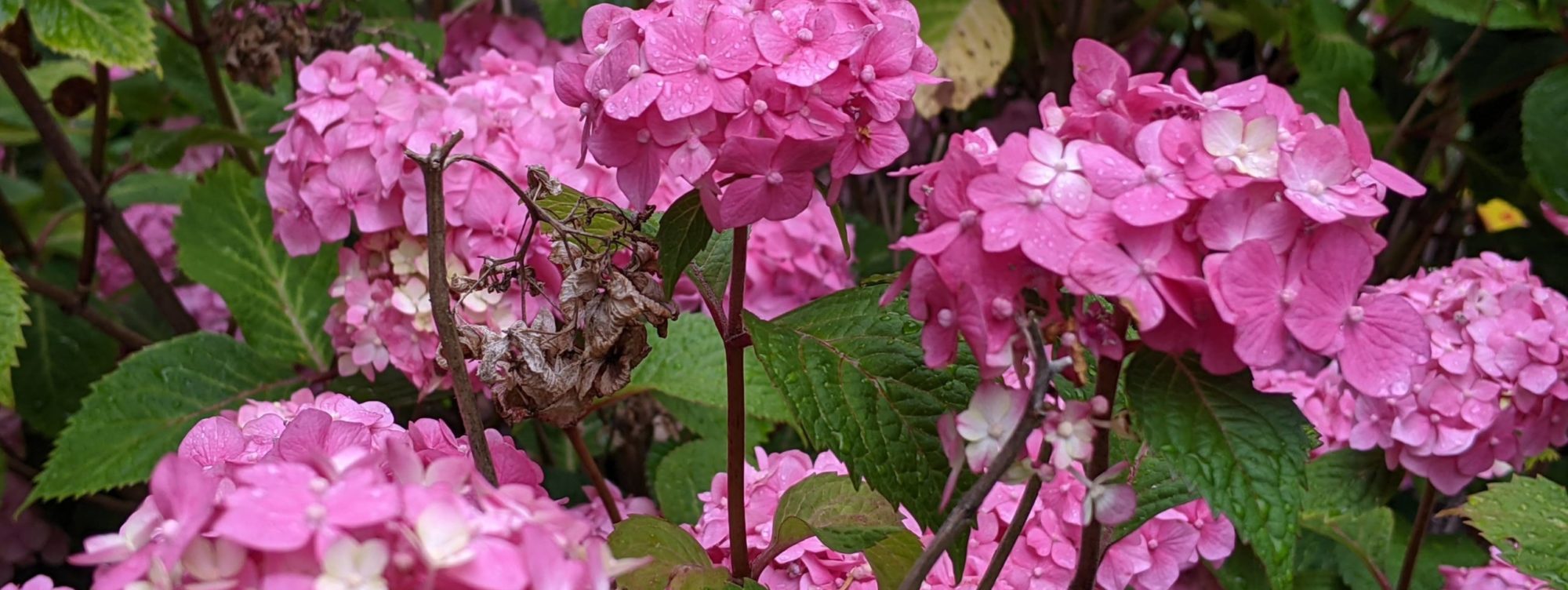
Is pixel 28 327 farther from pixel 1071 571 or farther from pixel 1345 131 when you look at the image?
pixel 1345 131

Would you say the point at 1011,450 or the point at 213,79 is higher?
the point at 1011,450

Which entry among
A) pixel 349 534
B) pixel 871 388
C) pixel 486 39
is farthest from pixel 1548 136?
pixel 349 534

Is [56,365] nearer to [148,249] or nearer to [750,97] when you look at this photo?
[148,249]

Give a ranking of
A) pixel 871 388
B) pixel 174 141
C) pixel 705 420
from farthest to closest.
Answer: pixel 174 141 < pixel 705 420 < pixel 871 388

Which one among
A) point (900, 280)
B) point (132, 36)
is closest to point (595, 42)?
point (900, 280)

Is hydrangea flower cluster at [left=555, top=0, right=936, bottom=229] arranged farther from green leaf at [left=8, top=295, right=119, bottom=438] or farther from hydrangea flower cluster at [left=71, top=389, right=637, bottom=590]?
green leaf at [left=8, top=295, right=119, bottom=438]

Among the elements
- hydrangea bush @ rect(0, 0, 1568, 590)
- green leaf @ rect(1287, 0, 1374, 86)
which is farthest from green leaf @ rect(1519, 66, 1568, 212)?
green leaf @ rect(1287, 0, 1374, 86)
